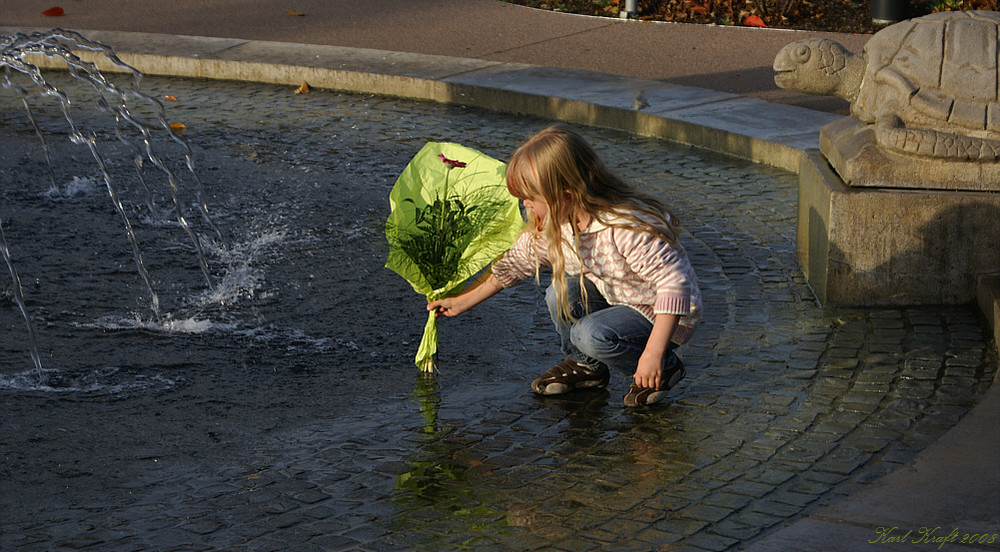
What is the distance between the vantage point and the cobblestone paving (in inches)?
127

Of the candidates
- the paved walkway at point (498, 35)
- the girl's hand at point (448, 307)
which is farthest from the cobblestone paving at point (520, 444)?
the paved walkway at point (498, 35)

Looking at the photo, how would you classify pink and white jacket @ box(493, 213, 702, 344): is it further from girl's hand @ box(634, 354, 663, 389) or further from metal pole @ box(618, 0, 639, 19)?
metal pole @ box(618, 0, 639, 19)

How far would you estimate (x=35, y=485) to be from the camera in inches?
140

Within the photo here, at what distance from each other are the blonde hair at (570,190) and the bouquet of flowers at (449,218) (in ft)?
0.73

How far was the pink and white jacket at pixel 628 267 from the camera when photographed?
370cm

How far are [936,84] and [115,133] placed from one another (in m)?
5.75

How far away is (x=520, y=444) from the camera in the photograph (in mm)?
3785

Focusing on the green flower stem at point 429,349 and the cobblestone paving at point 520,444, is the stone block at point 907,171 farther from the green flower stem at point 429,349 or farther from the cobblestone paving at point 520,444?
the green flower stem at point 429,349

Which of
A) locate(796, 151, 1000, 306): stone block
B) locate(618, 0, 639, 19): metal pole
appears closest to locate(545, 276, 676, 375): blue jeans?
locate(796, 151, 1000, 306): stone block

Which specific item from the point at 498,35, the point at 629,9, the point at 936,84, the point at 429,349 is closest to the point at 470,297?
the point at 429,349

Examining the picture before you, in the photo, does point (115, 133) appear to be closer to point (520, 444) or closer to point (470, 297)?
point (470, 297)

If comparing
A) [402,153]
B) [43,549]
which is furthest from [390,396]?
[402,153]

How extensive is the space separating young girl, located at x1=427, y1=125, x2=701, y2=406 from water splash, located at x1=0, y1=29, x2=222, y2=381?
1.94 meters

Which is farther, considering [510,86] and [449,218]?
[510,86]
